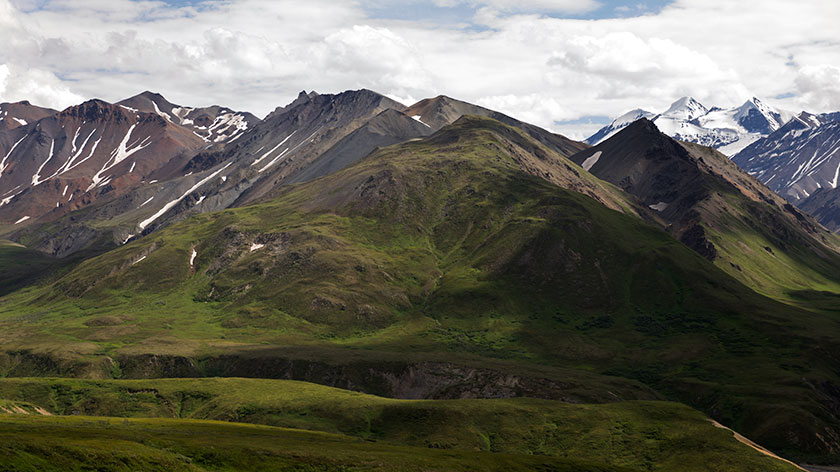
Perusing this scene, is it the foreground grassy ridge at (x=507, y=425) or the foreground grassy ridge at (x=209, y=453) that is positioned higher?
the foreground grassy ridge at (x=209, y=453)

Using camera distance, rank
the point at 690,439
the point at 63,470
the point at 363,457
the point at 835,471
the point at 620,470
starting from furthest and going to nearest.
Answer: the point at 835,471, the point at 690,439, the point at 620,470, the point at 363,457, the point at 63,470

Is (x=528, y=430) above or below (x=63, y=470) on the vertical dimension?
below

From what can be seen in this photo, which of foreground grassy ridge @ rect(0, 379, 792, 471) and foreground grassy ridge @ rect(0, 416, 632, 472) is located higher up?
foreground grassy ridge @ rect(0, 416, 632, 472)

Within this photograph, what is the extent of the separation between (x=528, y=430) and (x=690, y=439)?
36.8 m

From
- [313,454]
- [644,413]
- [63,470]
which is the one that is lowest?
[644,413]

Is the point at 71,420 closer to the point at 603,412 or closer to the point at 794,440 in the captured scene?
the point at 603,412

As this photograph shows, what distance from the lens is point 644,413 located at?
581 ft

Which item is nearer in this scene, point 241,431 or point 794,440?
point 241,431

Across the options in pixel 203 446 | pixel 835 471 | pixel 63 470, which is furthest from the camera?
pixel 835 471

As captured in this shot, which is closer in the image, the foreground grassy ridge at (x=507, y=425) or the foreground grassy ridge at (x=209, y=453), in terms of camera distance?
the foreground grassy ridge at (x=209, y=453)

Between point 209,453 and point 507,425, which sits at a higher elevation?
point 209,453

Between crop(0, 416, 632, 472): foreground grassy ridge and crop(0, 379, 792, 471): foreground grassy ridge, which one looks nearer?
crop(0, 416, 632, 472): foreground grassy ridge

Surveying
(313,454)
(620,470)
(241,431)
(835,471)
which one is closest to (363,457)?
(313,454)

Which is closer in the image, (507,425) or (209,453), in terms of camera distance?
(209,453)
